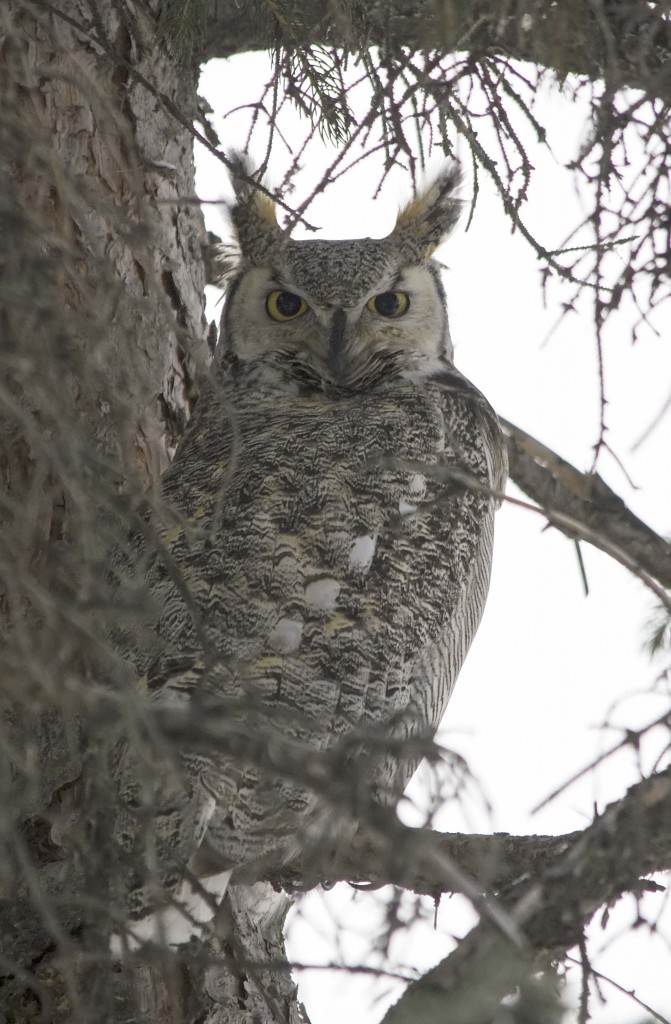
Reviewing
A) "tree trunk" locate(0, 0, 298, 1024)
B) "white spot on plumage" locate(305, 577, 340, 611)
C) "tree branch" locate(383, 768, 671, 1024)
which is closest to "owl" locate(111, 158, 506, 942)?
"white spot on plumage" locate(305, 577, 340, 611)

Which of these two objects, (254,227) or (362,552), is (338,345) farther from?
(362,552)

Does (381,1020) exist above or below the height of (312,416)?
below

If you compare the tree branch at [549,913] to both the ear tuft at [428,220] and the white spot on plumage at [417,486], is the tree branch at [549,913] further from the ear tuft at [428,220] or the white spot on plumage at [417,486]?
the ear tuft at [428,220]

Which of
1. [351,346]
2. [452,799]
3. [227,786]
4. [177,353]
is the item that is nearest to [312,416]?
[351,346]

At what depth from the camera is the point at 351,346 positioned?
2.86 meters

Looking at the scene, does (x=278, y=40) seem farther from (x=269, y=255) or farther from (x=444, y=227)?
(x=444, y=227)

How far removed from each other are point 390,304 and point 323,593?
104cm

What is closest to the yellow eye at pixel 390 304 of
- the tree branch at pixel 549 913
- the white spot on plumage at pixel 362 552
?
the white spot on plumage at pixel 362 552

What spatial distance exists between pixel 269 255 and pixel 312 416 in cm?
53

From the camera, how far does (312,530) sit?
2.29 m

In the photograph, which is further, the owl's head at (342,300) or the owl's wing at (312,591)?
the owl's head at (342,300)

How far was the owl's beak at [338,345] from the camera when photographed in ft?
9.25

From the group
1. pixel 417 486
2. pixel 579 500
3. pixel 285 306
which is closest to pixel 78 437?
pixel 417 486

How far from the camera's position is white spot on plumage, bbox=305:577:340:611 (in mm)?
2199
